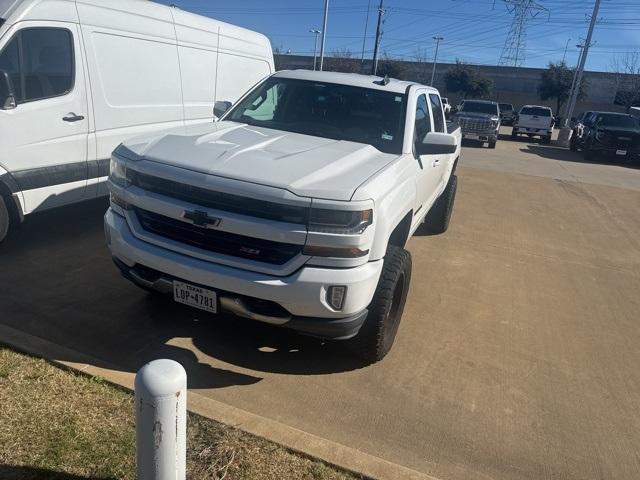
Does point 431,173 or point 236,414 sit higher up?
point 431,173

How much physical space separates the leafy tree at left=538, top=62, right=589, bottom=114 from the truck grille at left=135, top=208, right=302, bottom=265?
57.2 meters

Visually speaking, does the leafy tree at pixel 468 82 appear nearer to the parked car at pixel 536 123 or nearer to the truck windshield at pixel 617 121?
the parked car at pixel 536 123

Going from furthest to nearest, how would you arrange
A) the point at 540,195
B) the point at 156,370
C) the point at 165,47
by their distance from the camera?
the point at 540,195 → the point at 165,47 → the point at 156,370

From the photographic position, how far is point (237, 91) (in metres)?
8.02

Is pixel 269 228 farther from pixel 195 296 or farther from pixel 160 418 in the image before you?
pixel 160 418

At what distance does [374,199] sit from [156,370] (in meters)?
1.56

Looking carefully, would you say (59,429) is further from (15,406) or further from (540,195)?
(540,195)

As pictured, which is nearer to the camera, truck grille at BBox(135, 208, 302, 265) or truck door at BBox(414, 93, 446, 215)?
truck grille at BBox(135, 208, 302, 265)

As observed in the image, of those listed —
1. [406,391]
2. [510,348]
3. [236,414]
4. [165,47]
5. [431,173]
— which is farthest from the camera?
[165,47]

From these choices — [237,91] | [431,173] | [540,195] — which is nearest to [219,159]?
[431,173]

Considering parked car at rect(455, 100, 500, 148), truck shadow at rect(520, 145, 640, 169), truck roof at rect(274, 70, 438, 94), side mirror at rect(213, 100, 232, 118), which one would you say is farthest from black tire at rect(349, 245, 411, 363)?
parked car at rect(455, 100, 500, 148)

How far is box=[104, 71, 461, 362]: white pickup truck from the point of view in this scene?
113 inches

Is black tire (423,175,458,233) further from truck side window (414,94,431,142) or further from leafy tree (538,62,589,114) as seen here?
leafy tree (538,62,589,114)

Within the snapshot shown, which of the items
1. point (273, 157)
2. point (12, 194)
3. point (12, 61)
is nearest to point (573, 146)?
point (273, 157)
